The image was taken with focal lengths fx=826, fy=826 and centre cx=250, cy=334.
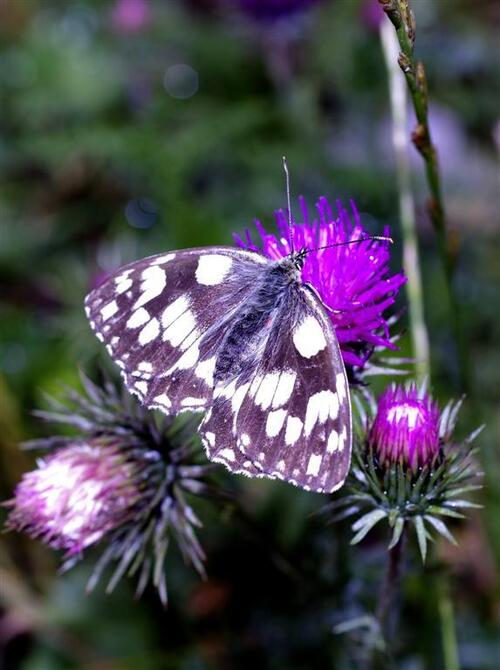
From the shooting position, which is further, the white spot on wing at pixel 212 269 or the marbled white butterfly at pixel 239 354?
the white spot on wing at pixel 212 269

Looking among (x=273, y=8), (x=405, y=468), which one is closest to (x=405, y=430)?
(x=405, y=468)

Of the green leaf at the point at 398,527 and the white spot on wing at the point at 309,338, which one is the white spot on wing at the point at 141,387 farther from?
the green leaf at the point at 398,527

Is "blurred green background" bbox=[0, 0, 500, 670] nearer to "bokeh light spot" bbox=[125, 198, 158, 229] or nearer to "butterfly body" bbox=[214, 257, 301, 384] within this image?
"bokeh light spot" bbox=[125, 198, 158, 229]

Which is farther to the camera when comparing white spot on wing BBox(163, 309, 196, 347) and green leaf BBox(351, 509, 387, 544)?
white spot on wing BBox(163, 309, 196, 347)

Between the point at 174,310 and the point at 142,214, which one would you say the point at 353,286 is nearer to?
the point at 174,310

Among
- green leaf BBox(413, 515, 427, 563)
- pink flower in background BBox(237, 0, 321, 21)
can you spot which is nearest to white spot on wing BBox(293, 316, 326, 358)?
green leaf BBox(413, 515, 427, 563)

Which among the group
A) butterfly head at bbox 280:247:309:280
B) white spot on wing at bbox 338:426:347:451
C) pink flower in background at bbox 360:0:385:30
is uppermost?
pink flower in background at bbox 360:0:385:30

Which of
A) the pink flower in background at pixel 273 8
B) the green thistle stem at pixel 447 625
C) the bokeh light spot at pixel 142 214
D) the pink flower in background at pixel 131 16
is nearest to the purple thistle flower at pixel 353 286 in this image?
the green thistle stem at pixel 447 625
